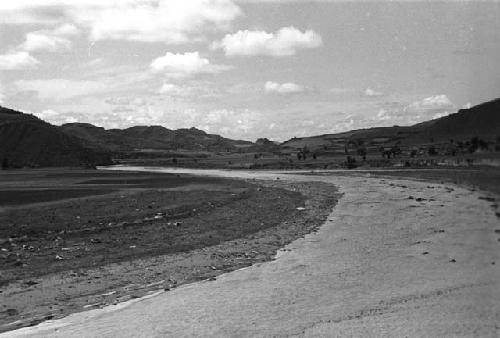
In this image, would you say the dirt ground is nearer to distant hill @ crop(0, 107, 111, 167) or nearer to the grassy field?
the grassy field

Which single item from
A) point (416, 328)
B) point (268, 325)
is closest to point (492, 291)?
point (416, 328)

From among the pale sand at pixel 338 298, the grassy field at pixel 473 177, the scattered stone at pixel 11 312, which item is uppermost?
the grassy field at pixel 473 177

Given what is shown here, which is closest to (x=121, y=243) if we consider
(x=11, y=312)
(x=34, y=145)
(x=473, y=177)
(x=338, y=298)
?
(x=11, y=312)

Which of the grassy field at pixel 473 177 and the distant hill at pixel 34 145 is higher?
the distant hill at pixel 34 145

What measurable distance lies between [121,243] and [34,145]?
429 feet

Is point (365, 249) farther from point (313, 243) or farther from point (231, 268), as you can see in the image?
point (231, 268)

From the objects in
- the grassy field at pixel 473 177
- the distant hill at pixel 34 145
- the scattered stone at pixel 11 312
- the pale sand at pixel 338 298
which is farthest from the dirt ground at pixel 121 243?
the distant hill at pixel 34 145

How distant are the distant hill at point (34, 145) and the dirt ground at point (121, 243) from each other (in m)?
96.6

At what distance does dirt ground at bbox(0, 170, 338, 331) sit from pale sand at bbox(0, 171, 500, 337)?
1.41 metres

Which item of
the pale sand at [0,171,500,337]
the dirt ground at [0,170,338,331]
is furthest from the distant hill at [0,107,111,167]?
the pale sand at [0,171,500,337]

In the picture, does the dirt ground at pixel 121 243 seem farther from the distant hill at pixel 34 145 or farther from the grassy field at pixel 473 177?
the distant hill at pixel 34 145

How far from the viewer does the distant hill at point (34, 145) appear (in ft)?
448

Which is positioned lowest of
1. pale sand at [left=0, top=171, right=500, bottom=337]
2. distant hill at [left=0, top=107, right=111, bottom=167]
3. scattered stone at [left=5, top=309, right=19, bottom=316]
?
pale sand at [left=0, top=171, right=500, bottom=337]

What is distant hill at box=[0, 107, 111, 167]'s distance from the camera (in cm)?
13650
